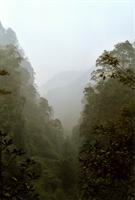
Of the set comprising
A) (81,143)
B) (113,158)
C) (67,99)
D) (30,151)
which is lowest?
(113,158)

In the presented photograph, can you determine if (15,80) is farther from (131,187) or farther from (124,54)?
(131,187)

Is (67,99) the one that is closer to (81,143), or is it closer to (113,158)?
(81,143)

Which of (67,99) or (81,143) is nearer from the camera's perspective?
(81,143)

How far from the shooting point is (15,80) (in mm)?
31969

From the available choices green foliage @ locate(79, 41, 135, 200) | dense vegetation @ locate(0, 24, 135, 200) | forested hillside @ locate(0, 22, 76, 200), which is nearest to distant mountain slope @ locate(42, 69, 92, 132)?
forested hillside @ locate(0, 22, 76, 200)

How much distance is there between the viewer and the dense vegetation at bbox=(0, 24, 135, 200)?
9.17 m

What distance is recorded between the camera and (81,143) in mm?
29469

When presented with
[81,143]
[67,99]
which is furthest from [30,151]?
[67,99]

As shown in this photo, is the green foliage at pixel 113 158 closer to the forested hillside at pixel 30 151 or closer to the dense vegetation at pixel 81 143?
the dense vegetation at pixel 81 143

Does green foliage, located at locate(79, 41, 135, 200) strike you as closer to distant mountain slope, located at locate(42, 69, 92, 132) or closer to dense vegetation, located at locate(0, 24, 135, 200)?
dense vegetation, located at locate(0, 24, 135, 200)

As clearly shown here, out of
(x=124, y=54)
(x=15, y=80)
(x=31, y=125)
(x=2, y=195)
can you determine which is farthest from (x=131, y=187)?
(x=31, y=125)

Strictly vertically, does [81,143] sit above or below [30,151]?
below

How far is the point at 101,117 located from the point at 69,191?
5.38 m

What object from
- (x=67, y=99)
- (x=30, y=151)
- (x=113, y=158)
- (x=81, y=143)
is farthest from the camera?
(x=67, y=99)
